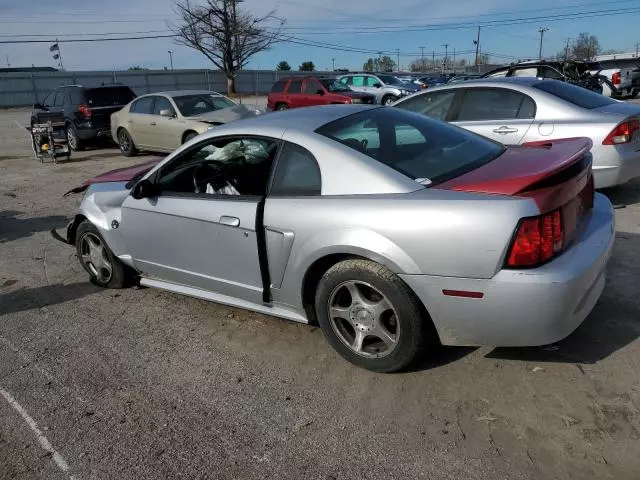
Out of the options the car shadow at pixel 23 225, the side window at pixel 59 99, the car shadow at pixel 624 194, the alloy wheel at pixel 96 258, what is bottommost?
the car shadow at pixel 23 225

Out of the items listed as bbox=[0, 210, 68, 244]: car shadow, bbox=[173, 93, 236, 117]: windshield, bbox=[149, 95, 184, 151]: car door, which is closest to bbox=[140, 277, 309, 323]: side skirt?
bbox=[0, 210, 68, 244]: car shadow

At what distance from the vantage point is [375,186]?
3004 millimetres

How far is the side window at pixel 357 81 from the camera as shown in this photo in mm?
25016

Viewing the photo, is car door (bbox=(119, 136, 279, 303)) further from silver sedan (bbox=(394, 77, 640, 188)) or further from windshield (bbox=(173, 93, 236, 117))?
windshield (bbox=(173, 93, 236, 117))

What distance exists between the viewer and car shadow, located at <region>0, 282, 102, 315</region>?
4.62 meters

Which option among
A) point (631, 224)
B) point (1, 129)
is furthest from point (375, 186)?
point (1, 129)

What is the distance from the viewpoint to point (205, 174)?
4195 millimetres

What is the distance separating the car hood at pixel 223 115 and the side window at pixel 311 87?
770 centimetres

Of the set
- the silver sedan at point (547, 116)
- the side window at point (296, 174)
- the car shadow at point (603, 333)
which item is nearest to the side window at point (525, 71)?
the silver sedan at point (547, 116)

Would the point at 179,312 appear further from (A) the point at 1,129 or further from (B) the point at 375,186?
(A) the point at 1,129

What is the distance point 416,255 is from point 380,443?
0.94 m

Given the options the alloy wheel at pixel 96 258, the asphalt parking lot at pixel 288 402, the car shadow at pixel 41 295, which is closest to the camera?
the asphalt parking lot at pixel 288 402

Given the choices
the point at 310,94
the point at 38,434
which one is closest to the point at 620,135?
the point at 38,434

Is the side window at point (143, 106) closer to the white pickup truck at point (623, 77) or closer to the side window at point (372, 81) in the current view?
the side window at point (372, 81)
